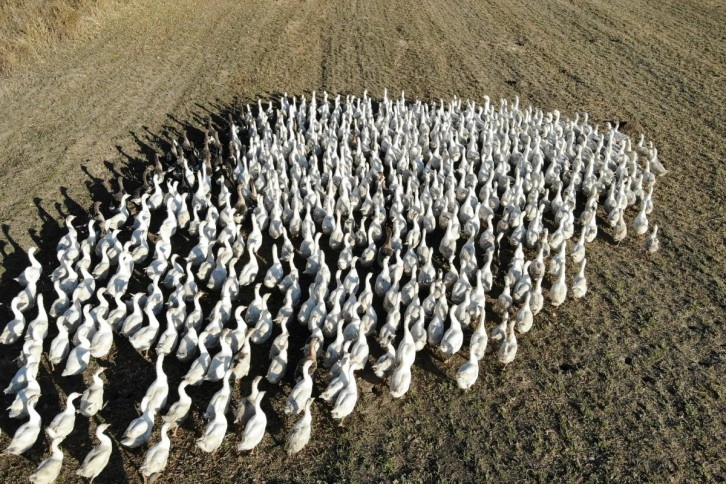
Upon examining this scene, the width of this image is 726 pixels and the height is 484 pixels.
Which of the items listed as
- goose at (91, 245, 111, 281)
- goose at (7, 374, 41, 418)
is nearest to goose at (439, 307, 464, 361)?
goose at (7, 374, 41, 418)

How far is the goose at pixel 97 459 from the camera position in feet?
24.2

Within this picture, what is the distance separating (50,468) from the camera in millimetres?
7324

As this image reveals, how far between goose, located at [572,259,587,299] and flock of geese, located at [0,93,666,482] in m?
0.04

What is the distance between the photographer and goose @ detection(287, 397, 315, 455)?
778cm

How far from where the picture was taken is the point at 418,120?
51.9 feet

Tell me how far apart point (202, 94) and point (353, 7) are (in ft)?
38.5

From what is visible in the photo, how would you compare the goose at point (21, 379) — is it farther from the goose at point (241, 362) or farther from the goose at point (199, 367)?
the goose at point (241, 362)

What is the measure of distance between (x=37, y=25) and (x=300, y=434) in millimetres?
20108

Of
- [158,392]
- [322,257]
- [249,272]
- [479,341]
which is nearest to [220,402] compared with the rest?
[158,392]

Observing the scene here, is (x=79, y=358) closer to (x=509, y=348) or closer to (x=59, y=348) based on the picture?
(x=59, y=348)

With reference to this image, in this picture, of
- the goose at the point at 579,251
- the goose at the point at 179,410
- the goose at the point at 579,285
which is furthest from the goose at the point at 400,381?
the goose at the point at 579,251

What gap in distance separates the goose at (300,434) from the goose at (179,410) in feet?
5.10

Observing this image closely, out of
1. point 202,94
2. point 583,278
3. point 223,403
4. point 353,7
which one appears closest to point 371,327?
point 223,403

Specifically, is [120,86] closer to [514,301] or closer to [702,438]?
[514,301]
